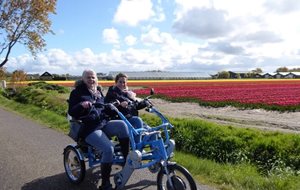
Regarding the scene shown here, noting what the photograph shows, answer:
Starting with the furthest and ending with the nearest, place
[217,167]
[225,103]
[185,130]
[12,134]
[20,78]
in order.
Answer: [20,78] → [225,103] → [12,134] → [185,130] → [217,167]

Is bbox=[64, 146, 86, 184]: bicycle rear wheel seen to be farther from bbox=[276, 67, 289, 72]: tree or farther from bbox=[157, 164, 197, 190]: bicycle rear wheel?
bbox=[276, 67, 289, 72]: tree

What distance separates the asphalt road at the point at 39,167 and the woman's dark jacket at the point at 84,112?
3.17ft

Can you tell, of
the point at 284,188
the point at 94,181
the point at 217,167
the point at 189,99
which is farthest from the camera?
the point at 189,99

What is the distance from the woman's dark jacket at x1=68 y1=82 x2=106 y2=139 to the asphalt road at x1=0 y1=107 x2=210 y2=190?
966 millimetres

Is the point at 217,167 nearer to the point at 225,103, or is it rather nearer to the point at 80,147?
the point at 80,147

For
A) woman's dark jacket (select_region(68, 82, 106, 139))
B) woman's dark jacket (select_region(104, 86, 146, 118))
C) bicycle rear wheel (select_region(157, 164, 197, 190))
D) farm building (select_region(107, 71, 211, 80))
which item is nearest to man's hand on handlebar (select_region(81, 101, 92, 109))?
woman's dark jacket (select_region(68, 82, 106, 139))

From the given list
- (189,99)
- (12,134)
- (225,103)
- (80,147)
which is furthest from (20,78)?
(80,147)

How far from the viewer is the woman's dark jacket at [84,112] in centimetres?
652

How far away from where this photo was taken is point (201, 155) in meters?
9.83

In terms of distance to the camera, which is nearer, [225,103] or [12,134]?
[12,134]

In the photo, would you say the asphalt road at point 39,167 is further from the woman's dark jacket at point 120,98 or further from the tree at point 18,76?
the tree at point 18,76

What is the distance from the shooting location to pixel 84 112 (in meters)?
6.54

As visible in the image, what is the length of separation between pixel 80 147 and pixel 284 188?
135 inches

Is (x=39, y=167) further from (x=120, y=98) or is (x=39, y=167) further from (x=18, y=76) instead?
(x=18, y=76)
